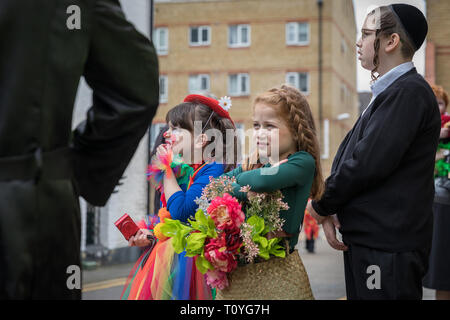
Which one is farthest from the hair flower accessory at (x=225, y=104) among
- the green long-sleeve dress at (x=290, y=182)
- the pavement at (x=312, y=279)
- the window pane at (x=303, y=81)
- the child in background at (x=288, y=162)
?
the window pane at (x=303, y=81)

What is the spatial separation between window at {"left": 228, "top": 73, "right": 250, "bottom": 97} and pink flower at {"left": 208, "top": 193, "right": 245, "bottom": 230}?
101 feet

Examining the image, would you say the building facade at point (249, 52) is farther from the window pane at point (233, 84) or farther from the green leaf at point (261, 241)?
the green leaf at point (261, 241)

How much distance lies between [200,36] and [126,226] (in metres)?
31.6

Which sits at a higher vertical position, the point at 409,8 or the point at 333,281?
the point at 409,8

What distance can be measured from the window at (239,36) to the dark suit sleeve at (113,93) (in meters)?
32.4

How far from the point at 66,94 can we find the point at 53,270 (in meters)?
0.55

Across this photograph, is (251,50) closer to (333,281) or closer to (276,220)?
(333,281)

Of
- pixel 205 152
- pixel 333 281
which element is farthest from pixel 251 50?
pixel 205 152

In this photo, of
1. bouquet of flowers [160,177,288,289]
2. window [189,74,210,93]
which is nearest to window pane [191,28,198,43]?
window [189,74,210,93]

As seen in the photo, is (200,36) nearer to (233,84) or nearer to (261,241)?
(233,84)

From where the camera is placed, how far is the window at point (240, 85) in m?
33.8

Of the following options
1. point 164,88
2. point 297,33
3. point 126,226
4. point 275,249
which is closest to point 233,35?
point 297,33

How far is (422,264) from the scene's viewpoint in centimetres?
297

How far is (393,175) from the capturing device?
2986 millimetres
